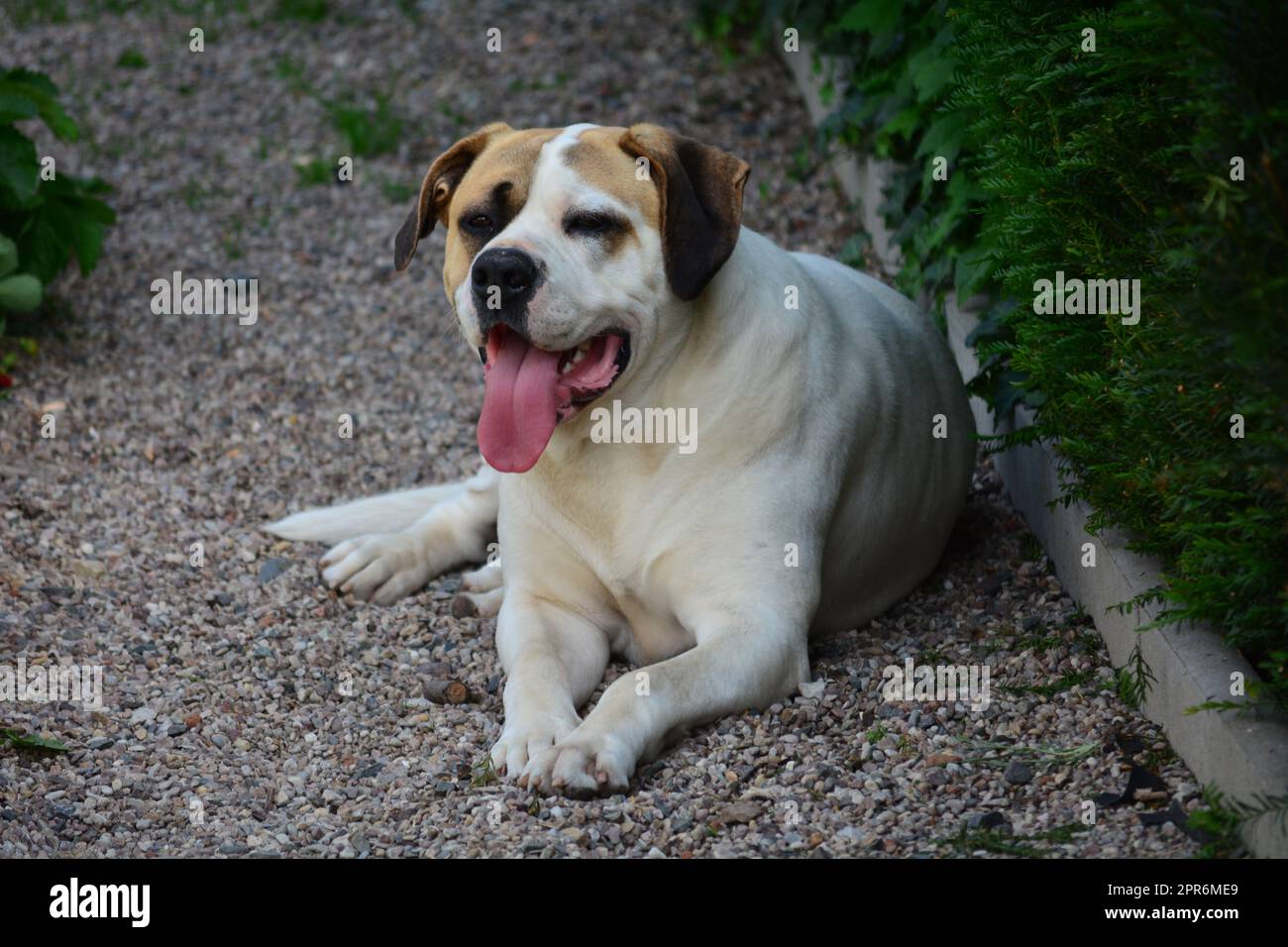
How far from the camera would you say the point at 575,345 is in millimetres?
3795

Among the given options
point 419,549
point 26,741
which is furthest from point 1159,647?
point 26,741

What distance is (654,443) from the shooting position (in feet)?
13.0

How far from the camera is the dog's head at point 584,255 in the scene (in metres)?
3.69

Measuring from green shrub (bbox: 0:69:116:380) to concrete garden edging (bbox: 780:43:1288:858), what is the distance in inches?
139

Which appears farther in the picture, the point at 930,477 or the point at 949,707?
the point at 930,477

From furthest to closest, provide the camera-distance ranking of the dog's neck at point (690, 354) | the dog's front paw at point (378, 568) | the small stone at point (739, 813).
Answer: the dog's front paw at point (378, 568) → the dog's neck at point (690, 354) → the small stone at point (739, 813)

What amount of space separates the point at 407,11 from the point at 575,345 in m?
6.75

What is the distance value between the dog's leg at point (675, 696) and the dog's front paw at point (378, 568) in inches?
52.5

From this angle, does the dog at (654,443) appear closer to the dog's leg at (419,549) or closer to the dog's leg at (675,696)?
the dog's leg at (675,696)

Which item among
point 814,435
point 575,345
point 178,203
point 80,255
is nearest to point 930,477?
point 814,435

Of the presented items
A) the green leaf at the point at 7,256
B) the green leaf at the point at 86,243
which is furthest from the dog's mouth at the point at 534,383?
the green leaf at the point at 86,243

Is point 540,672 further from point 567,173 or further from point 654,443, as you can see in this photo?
point 567,173

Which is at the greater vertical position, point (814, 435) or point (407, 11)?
point (407, 11)

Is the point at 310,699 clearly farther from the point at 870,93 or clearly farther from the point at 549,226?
the point at 870,93
